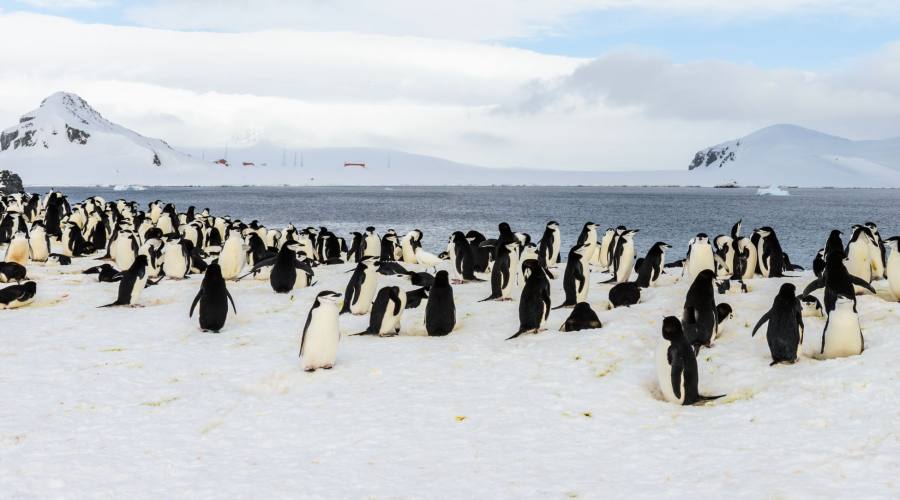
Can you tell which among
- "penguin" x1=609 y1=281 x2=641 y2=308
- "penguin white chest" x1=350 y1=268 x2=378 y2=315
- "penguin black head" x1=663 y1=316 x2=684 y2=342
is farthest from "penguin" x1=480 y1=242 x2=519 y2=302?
"penguin black head" x1=663 y1=316 x2=684 y2=342

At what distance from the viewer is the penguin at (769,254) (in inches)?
634

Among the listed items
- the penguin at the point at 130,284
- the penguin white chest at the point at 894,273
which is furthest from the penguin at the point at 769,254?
the penguin at the point at 130,284

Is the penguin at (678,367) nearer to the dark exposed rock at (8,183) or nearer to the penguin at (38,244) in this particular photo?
the penguin at (38,244)

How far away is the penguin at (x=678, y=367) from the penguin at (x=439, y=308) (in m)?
3.48

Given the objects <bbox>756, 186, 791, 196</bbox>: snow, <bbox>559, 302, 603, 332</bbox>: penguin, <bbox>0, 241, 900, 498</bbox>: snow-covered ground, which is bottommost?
<bbox>0, 241, 900, 498</bbox>: snow-covered ground

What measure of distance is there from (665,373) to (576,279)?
440cm

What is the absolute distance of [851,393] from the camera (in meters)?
7.21

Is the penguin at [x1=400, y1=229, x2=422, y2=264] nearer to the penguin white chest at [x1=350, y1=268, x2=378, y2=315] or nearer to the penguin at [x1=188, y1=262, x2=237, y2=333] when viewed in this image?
the penguin white chest at [x1=350, y1=268, x2=378, y2=315]

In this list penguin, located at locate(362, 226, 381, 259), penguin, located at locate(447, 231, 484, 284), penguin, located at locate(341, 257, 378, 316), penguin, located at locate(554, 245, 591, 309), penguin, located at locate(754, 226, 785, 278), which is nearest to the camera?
penguin, located at locate(341, 257, 378, 316)

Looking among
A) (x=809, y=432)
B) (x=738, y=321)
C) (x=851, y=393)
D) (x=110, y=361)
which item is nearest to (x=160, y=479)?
(x=110, y=361)

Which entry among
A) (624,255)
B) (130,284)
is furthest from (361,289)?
(624,255)

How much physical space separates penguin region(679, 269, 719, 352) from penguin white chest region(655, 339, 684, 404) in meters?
1.41

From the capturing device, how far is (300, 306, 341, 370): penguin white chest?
8609 millimetres

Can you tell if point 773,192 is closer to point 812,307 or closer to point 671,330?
point 812,307
